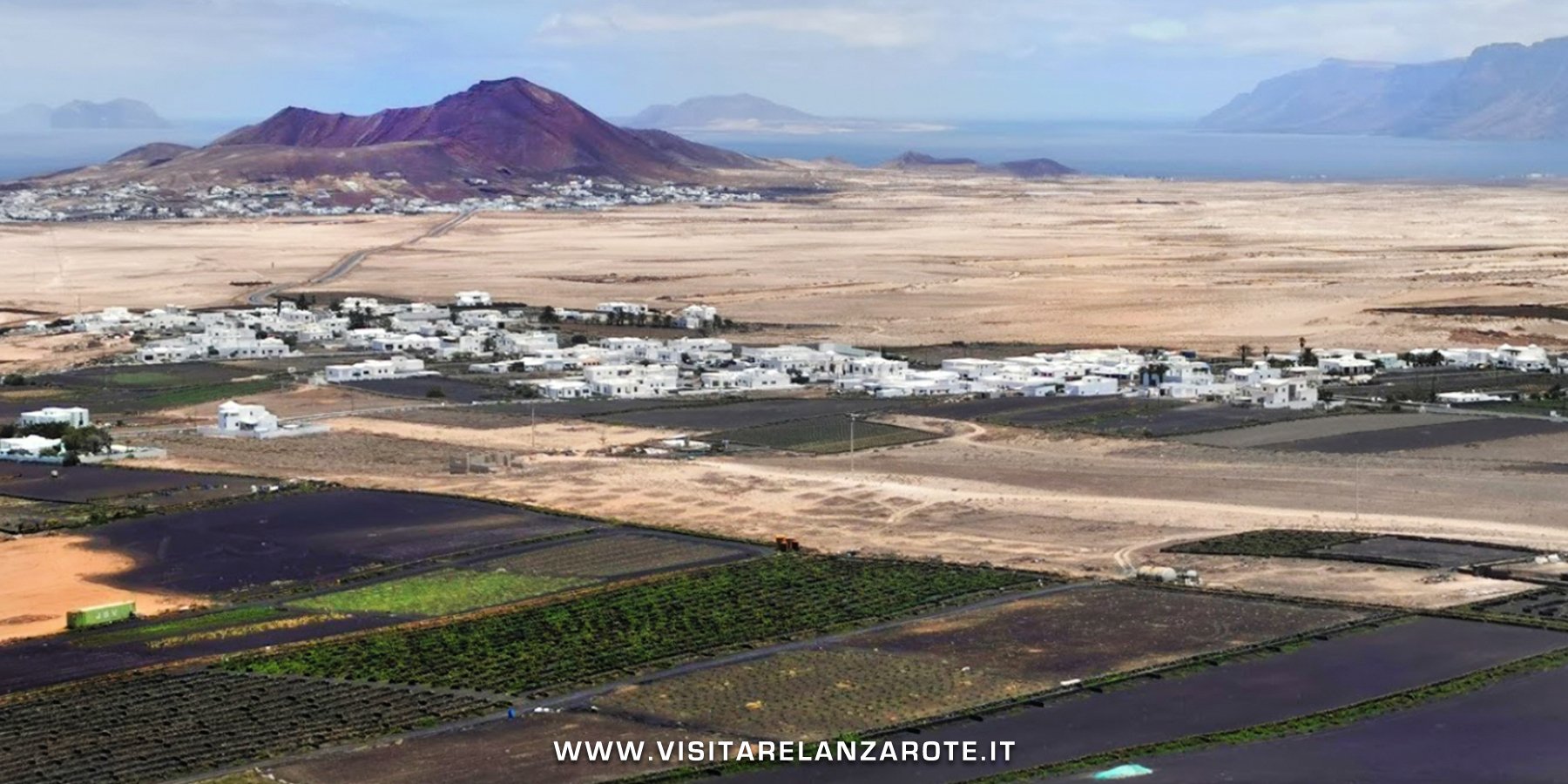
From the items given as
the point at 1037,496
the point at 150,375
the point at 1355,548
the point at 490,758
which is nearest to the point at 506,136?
the point at 150,375

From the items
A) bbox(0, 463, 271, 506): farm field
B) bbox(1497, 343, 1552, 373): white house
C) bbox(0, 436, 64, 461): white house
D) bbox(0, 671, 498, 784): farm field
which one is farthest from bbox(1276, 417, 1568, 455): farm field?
bbox(0, 436, 64, 461): white house

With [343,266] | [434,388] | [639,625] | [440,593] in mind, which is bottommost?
[434,388]

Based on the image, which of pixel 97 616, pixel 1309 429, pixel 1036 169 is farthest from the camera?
pixel 1036 169

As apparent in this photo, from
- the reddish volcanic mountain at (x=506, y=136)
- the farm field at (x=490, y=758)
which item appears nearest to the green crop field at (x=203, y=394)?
the farm field at (x=490, y=758)

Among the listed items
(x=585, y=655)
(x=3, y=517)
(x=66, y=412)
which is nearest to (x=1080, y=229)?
(x=66, y=412)

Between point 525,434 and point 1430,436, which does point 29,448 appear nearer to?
point 525,434

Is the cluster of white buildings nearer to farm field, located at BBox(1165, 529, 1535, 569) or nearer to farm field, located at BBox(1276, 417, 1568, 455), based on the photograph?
farm field, located at BBox(1276, 417, 1568, 455)
